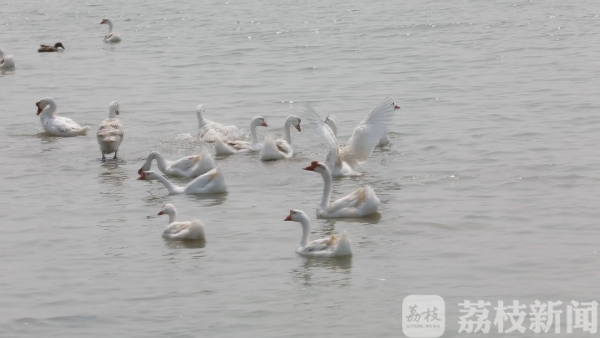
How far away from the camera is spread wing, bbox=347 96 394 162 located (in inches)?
636

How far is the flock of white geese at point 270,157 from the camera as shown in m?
12.8

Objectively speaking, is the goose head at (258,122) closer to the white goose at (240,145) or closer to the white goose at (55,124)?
the white goose at (240,145)

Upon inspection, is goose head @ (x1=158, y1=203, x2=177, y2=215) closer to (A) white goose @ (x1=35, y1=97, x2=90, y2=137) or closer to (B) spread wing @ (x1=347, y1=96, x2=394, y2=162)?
(B) spread wing @ (x1=347, y1=96, x2=394, y2=162)

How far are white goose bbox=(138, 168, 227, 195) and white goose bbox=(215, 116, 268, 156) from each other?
77.7 inches

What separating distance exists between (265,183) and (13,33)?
22.0m

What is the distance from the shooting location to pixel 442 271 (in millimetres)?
11438

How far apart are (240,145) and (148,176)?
236 cm

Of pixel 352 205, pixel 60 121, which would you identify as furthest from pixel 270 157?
pixel 60 121

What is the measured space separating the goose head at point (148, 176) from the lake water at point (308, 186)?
0.53 feet

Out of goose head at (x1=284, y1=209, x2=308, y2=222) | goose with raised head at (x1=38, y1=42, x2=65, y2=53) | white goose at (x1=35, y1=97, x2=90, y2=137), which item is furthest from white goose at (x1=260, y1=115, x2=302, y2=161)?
goose with raised head at (x1=38, y1=42, x2=65, y2=53)

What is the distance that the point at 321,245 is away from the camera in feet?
39.7

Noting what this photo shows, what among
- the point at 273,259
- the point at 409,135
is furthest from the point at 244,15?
the point at 273,259

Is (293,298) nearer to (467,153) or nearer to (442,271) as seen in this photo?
(442,271)

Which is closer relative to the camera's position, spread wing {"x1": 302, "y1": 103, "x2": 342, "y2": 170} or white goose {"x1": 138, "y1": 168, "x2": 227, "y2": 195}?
white goose {"x1": 138, "y1": 168, "x2": 227, "y2": 195}
